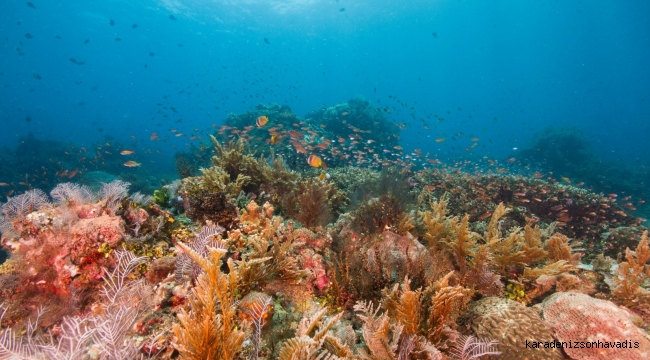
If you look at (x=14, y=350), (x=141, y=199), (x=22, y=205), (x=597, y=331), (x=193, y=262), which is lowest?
(x=14, y=350)

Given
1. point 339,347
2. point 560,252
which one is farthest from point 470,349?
point 560,252

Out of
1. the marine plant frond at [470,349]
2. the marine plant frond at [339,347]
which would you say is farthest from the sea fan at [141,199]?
the marine plant frond at [470,349]

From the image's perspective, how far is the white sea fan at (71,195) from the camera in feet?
12.2

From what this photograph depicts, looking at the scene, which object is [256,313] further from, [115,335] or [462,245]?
[462,245]

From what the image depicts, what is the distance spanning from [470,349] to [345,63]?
450 ft

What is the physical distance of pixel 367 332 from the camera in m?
2.46

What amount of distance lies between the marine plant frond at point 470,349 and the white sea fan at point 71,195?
5.17 metres

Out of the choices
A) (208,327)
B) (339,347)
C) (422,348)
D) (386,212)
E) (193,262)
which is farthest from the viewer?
(386,212)

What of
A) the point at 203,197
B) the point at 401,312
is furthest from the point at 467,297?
the point at 203,197

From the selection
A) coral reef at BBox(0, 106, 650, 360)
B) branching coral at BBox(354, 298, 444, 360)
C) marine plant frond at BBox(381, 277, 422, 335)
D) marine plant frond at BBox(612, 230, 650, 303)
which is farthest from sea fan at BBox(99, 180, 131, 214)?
marine plant frond at BBox(612, 230, 650, 303)

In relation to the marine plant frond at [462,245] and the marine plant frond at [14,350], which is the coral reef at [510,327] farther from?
the marine plant frond at [14,350]

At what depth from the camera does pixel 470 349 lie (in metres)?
2.58

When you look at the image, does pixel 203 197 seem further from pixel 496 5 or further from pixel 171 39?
pixel 496 5

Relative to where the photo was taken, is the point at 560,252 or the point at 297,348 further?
the point at 560,252
